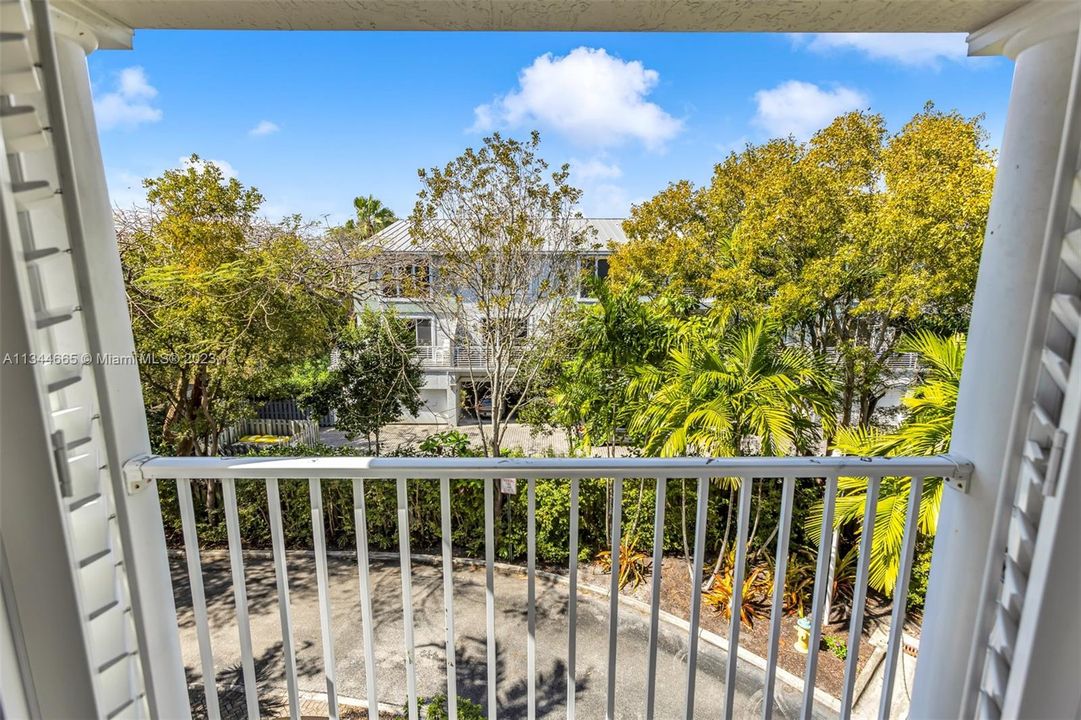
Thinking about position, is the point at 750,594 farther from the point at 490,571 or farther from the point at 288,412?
the point at 288,412

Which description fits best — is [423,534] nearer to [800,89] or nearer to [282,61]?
[282,61]

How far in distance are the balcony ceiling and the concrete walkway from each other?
3.71 m

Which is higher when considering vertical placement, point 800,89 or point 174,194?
point 800,89

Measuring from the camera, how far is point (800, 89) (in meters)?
4.52

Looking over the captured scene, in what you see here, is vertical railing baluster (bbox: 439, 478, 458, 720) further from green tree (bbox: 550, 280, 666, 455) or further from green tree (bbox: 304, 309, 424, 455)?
green tree (bbox: 304, 309, 424, 455)

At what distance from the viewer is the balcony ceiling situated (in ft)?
3.43

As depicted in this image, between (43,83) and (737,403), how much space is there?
3.82 metres

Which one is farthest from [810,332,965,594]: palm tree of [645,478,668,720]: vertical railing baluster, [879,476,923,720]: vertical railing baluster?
[645,478,668,720]: vertical railing baluster

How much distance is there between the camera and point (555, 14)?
1.07m

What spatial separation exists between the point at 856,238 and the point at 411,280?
4647 millimetres

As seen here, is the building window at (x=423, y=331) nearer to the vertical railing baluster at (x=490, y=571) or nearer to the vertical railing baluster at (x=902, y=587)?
the vertical railing baluster at (x=490, y=571)

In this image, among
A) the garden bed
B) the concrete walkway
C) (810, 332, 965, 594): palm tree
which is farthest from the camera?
the garden bed

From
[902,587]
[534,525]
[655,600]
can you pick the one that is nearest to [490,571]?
[534,525]

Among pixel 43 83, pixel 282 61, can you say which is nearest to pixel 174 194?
pixel 282 61
